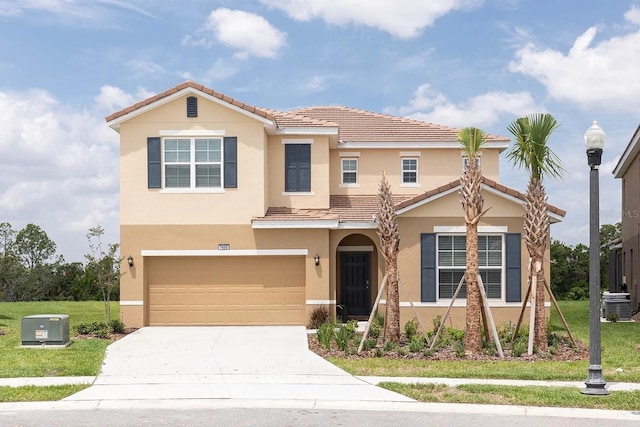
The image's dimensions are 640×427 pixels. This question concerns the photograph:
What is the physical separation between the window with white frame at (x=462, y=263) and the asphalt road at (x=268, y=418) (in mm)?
11279

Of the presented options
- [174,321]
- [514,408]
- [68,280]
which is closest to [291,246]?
[174,321]

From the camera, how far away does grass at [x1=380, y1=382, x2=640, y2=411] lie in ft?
41.8

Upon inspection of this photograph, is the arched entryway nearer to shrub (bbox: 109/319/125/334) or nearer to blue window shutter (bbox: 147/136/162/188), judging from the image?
blue window shutter (bbox: 147/136/162/188)

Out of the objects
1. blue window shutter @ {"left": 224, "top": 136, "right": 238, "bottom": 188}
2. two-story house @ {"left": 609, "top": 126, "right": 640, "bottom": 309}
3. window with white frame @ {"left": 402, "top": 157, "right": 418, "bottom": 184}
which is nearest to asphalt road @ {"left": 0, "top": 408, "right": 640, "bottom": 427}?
blue window shutter @ {"left": 224, "top": 136, "right": 238, "bottom": 188}

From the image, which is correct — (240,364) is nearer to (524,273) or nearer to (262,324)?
(262,324)

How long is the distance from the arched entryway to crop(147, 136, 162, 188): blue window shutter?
623cm

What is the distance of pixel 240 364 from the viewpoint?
17062 millimetres

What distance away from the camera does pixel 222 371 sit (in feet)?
53.1

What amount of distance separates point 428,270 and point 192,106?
27.3 feet

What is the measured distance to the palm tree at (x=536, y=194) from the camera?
1903cm

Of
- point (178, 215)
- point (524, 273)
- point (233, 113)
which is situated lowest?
point (524, 273)

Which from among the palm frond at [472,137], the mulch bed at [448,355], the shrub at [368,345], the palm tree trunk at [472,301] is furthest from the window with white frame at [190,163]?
the palm tree trunk at [472,301]

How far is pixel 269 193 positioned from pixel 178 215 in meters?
3.03

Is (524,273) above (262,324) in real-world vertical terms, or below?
above
